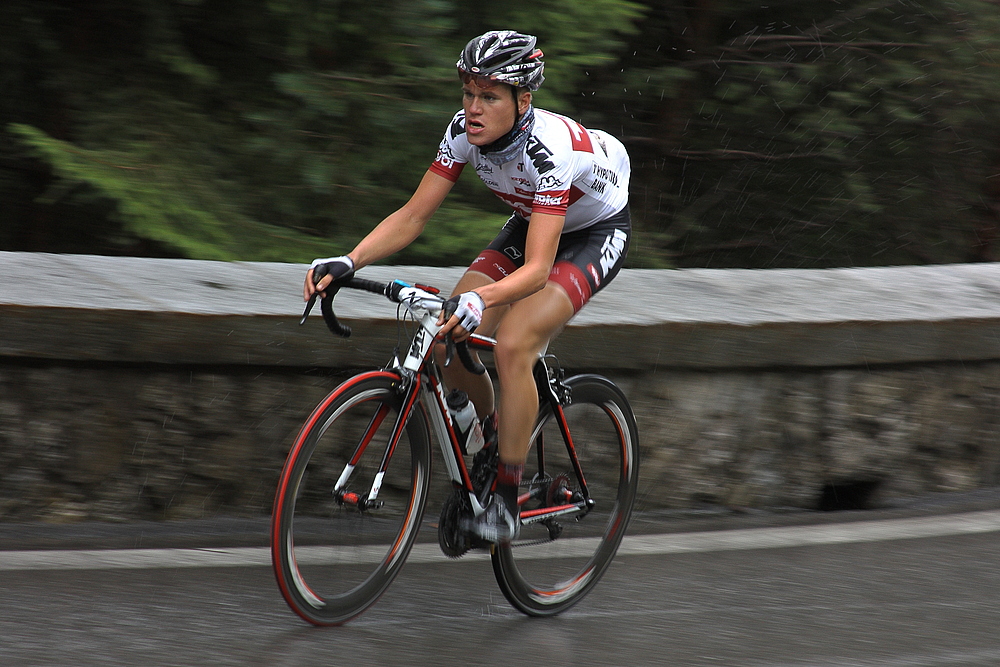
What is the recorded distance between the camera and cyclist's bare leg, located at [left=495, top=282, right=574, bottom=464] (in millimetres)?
3816

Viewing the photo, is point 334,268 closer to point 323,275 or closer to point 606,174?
point 323,275

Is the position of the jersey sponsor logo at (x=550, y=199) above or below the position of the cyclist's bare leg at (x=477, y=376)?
above

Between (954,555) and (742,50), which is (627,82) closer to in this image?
(742,50)

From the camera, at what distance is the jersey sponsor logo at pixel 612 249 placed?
4.23 m

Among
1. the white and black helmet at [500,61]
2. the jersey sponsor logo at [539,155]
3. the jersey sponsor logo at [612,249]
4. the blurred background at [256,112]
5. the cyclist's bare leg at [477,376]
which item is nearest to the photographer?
the white and black helmet at [500,61]

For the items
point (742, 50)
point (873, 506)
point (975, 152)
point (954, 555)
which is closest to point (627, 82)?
point (742, 50)

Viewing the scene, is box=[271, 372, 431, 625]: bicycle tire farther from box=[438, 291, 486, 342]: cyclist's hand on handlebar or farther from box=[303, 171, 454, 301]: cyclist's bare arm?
box=[303, 171, 454, 301]: cyclist's bare arm

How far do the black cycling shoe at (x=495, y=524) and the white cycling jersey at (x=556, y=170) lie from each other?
1066 mm

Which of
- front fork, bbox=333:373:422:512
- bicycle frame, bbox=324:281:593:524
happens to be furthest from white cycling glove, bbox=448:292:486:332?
front fork, bbox=333:373:422:512

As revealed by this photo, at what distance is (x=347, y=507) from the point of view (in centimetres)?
365

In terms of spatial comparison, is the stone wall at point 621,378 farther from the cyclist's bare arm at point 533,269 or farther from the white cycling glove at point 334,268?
the cyclist's bare arm at point 533,269

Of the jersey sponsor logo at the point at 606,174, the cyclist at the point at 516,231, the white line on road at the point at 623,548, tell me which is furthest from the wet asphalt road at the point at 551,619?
the jersey sponsor logo at the point at 606,174

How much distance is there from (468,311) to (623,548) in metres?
1.84

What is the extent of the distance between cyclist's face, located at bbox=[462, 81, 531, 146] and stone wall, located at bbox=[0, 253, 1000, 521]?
3.90ft
